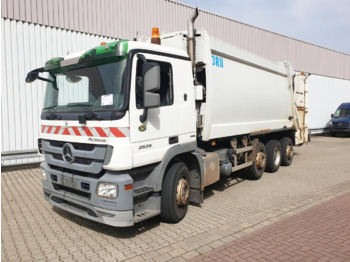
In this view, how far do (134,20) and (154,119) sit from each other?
8.24 metres

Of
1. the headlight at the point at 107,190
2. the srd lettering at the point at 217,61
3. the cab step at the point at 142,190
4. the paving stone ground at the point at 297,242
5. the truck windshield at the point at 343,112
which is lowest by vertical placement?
the paving stone ground at the point at 297,242

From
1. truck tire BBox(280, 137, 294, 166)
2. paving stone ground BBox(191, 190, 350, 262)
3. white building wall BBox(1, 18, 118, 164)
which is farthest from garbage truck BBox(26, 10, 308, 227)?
white building wall BBox(1, 18, 118, 164)

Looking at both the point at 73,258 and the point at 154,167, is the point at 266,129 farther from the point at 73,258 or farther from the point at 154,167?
the point at 73,258

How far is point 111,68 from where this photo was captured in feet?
12.9

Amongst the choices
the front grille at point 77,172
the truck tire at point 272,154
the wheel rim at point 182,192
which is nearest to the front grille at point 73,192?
the front grille at point 77,172

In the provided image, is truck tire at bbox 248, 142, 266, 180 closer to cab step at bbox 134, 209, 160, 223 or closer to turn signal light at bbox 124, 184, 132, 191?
cab step at bbox 134, 209, 160, 223

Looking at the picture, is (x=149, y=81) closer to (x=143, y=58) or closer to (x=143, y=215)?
(x=143, y=58)

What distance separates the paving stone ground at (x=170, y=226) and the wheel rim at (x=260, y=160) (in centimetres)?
45

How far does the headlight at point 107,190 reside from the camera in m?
3.72

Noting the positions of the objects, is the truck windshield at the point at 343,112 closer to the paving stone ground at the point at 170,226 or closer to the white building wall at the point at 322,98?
the white building wall at the point at 322,98

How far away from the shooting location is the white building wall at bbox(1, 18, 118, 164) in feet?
27.8

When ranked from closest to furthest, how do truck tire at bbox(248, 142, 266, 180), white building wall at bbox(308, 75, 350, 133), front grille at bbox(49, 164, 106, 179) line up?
front grille at bbox(49, 164, 106, 179)
truck tire at bbox(248, 142, 266, 180)
white building wall at bbox(308, 75, 350, 133)

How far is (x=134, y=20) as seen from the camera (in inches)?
443

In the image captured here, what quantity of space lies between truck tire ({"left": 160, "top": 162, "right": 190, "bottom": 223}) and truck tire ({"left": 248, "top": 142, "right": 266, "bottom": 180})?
3.07 m
